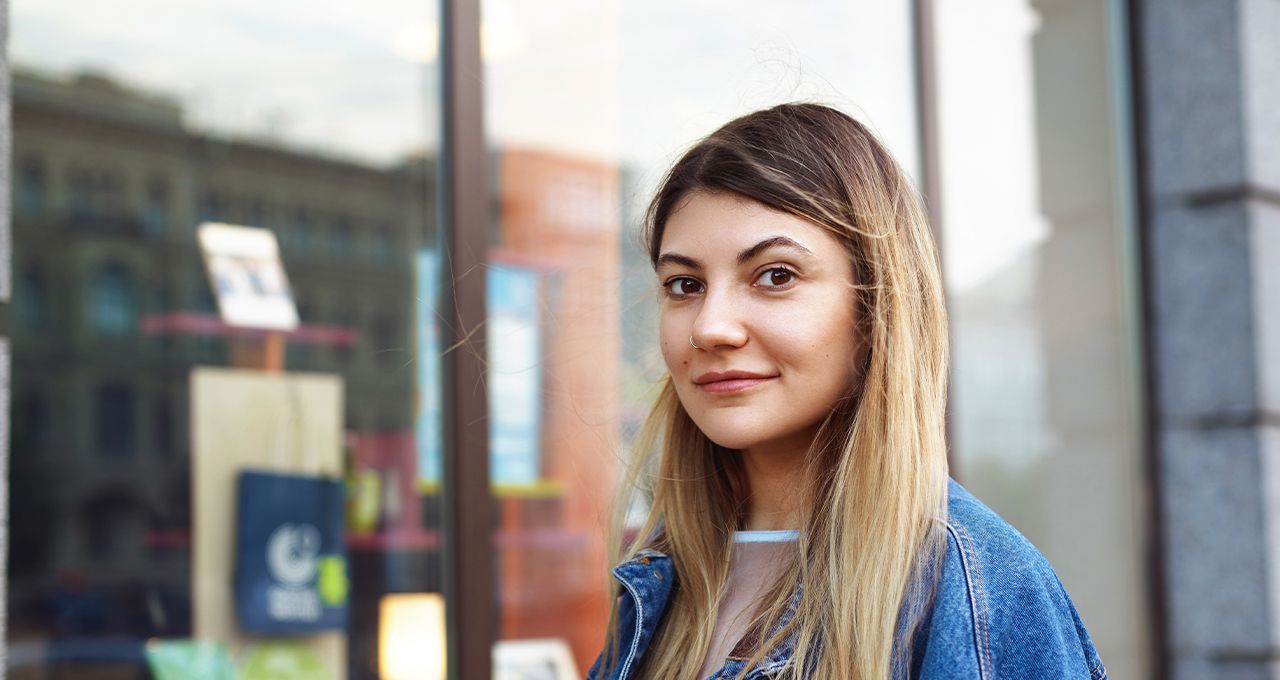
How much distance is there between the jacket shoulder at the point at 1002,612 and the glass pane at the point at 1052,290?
10.8ft

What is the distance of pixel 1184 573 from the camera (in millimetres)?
4559

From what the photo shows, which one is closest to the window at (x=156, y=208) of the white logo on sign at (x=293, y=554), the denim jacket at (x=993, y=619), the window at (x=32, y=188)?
the window at (x=32, y=188)

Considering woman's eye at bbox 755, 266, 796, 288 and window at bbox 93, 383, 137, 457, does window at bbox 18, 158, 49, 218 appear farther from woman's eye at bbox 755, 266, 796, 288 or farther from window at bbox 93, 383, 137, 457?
woman's eye at bbox 755, 266, 796, 288

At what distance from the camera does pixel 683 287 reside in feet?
5.26

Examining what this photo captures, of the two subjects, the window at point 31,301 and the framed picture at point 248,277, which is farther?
the framed picture at point 248,277

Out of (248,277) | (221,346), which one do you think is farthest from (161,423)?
(248,277)

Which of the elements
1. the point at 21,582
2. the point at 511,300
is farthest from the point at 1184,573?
the point at 21,582

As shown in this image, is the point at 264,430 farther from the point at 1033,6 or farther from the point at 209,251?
the point at 1033,6

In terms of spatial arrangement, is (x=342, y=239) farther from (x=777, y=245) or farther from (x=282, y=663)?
(x=777, y=245)

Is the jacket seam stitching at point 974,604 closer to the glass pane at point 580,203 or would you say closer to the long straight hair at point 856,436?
the long straight hair at point 856,436

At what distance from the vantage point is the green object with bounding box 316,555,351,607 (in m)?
3.83

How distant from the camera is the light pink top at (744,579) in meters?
1.58

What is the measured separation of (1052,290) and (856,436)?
142 inches

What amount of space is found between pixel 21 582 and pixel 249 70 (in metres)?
1.80
